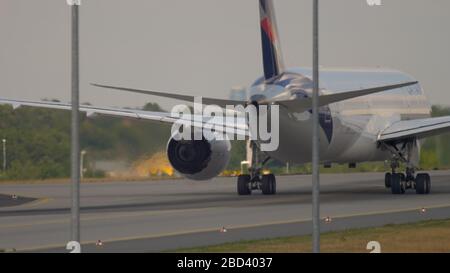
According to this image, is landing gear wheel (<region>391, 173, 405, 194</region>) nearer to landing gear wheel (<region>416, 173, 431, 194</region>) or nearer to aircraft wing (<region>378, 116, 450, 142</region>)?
landing gear wheel (<region>416, 173, 431, 194</region>)

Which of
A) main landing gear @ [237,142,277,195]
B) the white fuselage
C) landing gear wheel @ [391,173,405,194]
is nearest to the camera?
the white fuselage

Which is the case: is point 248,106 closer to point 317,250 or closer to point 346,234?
point 346,234

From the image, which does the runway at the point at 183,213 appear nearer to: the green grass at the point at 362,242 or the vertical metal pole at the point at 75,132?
the green grass at the point at 362,242

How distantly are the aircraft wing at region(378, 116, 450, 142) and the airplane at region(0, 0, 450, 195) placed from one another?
3cm

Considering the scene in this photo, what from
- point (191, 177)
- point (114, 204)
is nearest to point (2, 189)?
point (191, 177)

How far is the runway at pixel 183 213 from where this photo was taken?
26.4m

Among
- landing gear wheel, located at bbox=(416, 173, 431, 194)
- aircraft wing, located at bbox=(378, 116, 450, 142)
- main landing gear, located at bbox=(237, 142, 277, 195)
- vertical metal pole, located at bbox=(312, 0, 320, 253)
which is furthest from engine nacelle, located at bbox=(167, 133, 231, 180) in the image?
vertical metal pole, located at bbox=(312, 0, 320, 253)

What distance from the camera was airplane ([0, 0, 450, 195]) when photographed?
39.5 metres

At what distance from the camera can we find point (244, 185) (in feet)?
144

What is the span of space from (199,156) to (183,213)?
985cm

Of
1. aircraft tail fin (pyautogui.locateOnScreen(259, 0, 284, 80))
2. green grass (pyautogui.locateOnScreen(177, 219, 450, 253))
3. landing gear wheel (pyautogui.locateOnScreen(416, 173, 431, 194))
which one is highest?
aircraft tail fin (pyautogui.locateOnScreen(259, 0, 284, 80))

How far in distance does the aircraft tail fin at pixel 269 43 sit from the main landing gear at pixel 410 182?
611cm

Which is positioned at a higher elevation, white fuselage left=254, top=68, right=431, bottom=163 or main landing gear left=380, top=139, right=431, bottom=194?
white fuselage left=254, top=68, right=431, bottom=163
